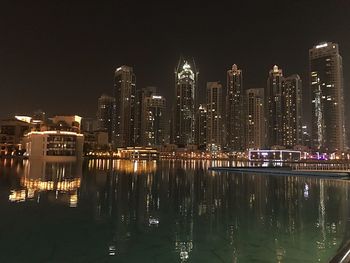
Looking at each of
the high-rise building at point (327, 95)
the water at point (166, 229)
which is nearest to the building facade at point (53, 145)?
the water at point (166, 229)

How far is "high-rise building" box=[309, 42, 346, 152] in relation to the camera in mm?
163500

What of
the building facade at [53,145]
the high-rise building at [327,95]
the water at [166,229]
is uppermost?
the high-rise building at [327,95]

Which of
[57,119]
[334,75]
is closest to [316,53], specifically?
[334,75]

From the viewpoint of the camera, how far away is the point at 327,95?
16775 cm

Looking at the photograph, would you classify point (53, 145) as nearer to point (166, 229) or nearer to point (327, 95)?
point (166, 229)

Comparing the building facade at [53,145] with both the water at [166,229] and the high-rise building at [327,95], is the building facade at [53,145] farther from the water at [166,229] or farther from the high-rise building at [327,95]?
the high-rise building at [327,95]

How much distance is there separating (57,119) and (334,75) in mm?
138578

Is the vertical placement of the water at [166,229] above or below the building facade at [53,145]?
below

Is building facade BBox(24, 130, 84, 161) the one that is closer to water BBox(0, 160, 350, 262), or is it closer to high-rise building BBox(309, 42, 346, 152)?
water BBox(0, 160, 350, 262)

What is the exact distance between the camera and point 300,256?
9.28 meters

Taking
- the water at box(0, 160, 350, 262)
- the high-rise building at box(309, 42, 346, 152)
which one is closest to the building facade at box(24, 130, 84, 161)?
the water at box(0, 160, 350, 262)

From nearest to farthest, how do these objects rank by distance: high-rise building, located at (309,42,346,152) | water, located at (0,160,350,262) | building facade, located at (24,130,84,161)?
water, located at (0,160,350,262), building facade, located at (24,130,84,161), high-rise building, located at (309,42,346,152)

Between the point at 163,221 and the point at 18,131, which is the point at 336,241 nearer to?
the point at 163,221

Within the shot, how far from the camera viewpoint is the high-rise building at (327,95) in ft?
536
